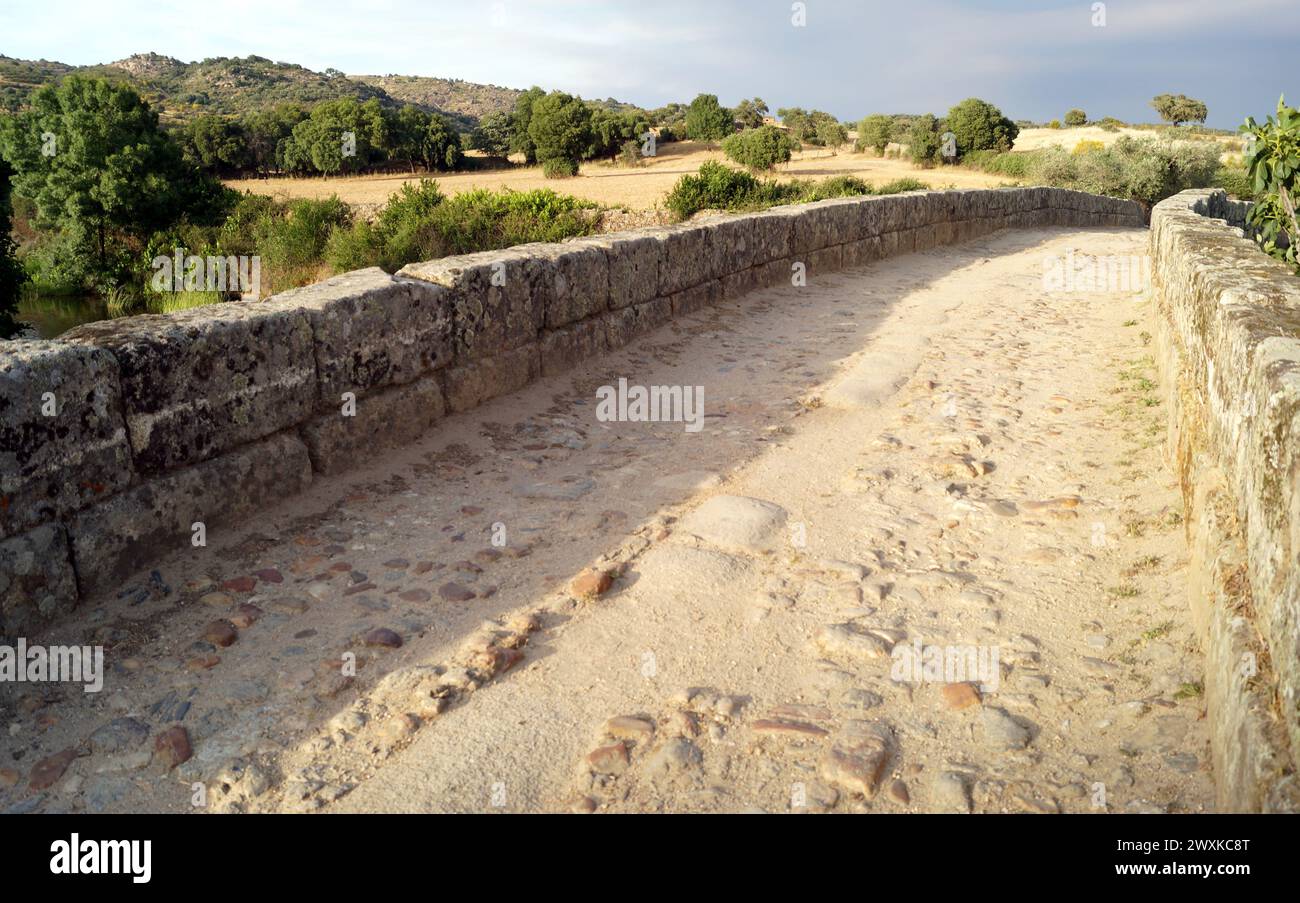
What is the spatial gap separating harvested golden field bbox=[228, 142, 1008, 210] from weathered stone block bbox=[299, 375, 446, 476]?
20.4 metres

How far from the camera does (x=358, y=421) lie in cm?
465

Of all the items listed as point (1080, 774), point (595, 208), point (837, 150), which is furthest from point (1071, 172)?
point (1080, 774)

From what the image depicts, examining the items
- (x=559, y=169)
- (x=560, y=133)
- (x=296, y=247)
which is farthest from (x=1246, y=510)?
(x=560, y=133)

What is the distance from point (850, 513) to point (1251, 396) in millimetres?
1777

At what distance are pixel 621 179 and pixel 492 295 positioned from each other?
3389 cm

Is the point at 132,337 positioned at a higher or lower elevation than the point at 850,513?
higher

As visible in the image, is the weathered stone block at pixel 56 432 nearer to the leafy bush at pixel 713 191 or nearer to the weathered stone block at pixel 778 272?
the weathered stone block at pixel 778 272

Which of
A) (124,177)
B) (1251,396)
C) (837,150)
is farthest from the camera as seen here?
(837,150)

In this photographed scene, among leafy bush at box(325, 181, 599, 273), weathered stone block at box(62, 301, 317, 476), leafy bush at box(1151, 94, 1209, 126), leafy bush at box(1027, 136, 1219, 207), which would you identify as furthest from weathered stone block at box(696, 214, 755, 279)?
leafy bush at box(1151, 94, 1209, 126)

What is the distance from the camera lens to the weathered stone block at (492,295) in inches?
211

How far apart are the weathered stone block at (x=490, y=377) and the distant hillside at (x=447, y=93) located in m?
101

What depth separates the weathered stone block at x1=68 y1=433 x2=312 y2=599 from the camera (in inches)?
132
